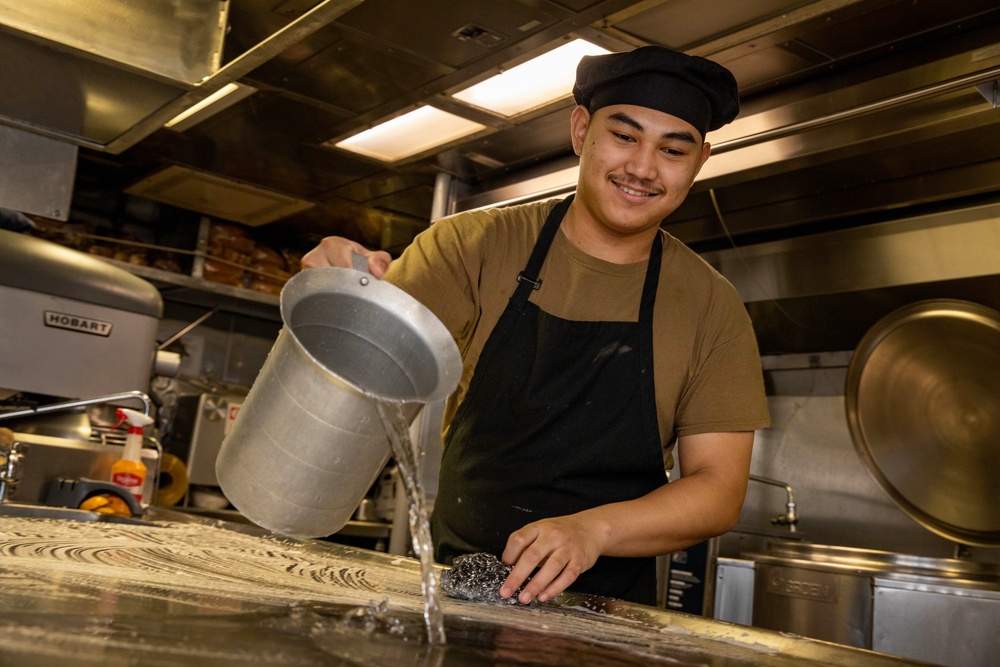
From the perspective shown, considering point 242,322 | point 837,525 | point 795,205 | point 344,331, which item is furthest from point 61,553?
point 242,322

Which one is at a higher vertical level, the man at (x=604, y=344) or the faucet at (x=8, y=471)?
the man at (x=604, y=344)

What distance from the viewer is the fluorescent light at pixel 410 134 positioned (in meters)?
2.97

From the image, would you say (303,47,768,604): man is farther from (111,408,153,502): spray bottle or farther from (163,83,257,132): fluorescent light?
(163,83,257,132): fluorescent light

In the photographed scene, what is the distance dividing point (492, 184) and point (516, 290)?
6.45 ft

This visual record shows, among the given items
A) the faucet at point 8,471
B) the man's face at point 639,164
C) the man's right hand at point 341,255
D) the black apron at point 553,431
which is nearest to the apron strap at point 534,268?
the black apron at point 553,431

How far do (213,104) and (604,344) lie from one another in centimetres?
195

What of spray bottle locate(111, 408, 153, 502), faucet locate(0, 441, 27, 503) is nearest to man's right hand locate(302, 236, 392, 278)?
faucet locate(0, 441, 27, 503)

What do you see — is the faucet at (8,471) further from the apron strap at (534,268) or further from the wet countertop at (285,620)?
the apron strap at (534,268)

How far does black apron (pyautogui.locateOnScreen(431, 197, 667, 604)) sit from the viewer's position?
4.96 ft

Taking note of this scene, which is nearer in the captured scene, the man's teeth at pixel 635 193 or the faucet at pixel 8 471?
the man's teeth at pixel 635 193

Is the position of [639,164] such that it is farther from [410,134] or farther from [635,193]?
[410,134]

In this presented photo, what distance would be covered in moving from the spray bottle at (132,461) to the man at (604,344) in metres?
1.00

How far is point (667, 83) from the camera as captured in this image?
1525 mm

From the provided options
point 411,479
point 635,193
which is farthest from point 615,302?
point 411,479
